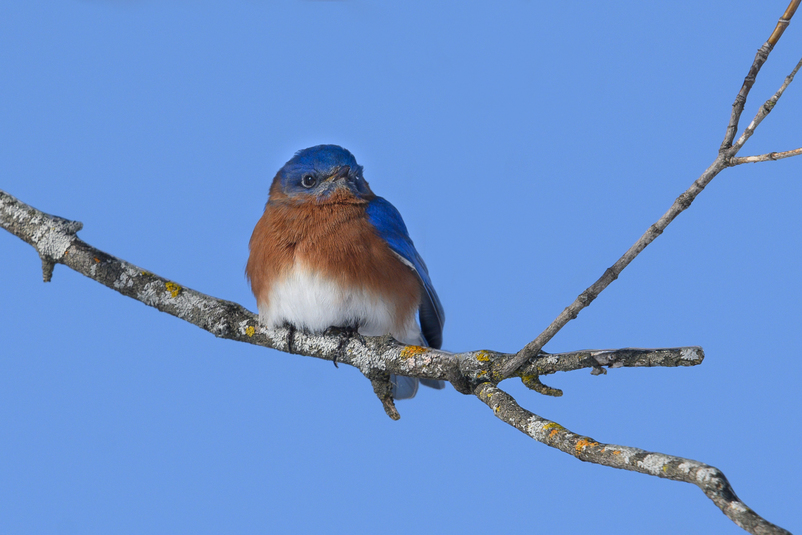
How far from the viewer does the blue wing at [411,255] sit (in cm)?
506

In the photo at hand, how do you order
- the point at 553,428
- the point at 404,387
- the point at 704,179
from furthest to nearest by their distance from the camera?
1. the point at 404,387
2. the point at 553,428
3. the point at 704,179

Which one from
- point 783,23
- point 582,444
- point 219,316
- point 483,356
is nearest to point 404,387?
point 219,316

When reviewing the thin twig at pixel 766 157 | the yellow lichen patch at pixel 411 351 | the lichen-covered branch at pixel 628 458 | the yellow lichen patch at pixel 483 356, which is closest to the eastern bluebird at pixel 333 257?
the yellow lichen patch at pixel 411 351

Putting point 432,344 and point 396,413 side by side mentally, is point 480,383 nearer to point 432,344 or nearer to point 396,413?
point 396,413

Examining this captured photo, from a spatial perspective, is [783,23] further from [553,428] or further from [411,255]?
[411,255]

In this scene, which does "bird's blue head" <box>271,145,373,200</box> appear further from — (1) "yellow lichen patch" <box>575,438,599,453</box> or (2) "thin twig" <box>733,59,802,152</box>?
(2) "thin twig" <box>733,59,802,152</box>

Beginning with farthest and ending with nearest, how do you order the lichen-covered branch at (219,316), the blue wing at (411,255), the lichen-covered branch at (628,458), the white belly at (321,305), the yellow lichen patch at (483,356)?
the blue wing at (411,255)
the white belly at (321,305)
the lichen-covered branch at (219,316)
the yellow lichen patch at (483,356)
the lichen-covered branch at (628,458)

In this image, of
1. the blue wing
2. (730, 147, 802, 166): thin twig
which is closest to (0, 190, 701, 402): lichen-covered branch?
the blue wing

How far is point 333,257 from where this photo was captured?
4789 mm

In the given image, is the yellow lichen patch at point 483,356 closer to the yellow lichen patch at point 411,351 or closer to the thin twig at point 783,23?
the yellow lichen patch at point 411,351

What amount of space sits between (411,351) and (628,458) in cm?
162

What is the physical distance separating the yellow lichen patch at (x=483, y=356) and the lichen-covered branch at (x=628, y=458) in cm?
14

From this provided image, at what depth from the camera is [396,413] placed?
4676 millimetres

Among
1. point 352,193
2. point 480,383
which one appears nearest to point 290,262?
point 352,193
